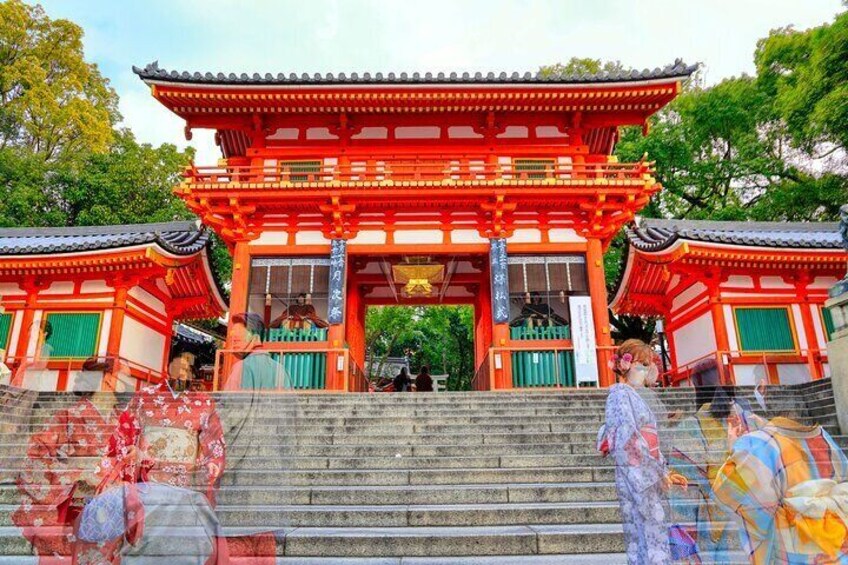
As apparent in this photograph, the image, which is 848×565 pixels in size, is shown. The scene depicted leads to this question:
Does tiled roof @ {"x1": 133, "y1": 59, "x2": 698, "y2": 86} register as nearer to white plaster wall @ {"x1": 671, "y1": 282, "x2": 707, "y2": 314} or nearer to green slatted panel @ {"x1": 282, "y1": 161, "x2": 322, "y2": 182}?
green slatted panel @ {"x1": 282, "y1": 161, "x2": 322, "y2": 182}

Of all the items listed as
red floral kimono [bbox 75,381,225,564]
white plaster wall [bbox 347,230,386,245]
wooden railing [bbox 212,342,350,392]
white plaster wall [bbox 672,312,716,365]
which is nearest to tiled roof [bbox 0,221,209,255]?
wooden railing [bbox 212,342,350,392]

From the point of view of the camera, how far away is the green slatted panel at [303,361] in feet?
38.0

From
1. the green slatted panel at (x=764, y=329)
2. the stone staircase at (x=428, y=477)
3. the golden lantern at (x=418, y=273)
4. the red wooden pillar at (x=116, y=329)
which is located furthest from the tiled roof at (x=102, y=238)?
the green slatted panel at (x=764, y=329)

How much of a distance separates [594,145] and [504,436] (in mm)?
11066

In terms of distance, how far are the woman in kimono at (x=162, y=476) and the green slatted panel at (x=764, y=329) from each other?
13.4 meters

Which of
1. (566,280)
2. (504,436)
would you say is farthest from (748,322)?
(504,436)

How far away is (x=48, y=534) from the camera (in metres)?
3.21

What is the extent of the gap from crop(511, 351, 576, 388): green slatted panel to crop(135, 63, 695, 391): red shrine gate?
0.03 m

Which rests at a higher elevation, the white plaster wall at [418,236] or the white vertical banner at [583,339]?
the white plaster wall at [418,236]

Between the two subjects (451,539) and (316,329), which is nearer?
(451,539)

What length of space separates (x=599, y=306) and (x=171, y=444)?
35.1 feet

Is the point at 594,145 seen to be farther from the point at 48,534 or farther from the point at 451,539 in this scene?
the point at 48,534

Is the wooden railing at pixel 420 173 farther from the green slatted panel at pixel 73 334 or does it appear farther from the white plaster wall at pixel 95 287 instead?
the green slatted panel at pixel 73 334

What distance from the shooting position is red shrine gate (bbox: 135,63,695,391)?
12.2 m
